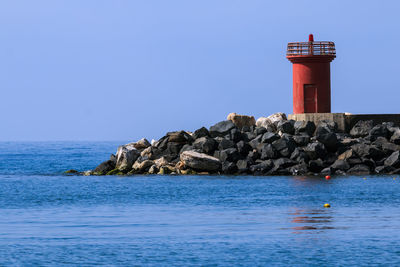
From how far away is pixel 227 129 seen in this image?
39.4m

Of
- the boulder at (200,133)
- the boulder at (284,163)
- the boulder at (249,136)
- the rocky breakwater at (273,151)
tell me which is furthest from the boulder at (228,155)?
the boulder at (200,133)

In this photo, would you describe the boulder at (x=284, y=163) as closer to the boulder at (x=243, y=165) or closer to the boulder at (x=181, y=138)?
the boulder at (x=243, y=165)

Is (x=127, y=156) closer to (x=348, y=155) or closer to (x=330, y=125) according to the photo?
(x=330, y=125)

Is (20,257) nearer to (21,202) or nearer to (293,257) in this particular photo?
(293,257)

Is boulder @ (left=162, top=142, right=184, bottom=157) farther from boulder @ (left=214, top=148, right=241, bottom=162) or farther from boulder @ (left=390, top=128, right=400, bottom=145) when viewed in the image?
boulder @ (left=390, top=128, right=400, bottom=145)

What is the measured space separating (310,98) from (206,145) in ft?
22.9

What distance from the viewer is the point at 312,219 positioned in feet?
72.8

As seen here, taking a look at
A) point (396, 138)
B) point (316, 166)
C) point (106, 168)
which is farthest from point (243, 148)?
point (106, 168)

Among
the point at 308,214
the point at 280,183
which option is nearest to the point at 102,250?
the point at 308,214

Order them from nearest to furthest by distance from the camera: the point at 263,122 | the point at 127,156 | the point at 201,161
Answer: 1. the point at 201,161
2. the point at 127,156
3. the point at 263,122

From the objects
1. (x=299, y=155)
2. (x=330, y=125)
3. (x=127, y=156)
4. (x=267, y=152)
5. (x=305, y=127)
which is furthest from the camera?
(x=127, y=156)

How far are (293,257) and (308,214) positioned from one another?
7054mm

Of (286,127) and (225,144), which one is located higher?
(286,127)

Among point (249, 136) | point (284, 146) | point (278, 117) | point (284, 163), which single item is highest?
point (278, 117)
